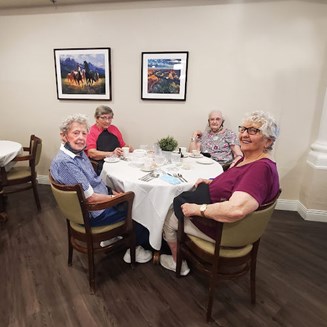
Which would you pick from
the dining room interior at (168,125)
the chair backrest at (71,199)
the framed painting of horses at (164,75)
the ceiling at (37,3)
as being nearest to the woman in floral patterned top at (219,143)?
the dining room interior at (168,125)

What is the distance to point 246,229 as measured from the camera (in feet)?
4.44

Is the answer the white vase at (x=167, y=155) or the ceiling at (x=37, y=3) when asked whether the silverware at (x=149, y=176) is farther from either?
the ceiling at (x=37, y=3)

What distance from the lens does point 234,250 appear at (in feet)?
4.90

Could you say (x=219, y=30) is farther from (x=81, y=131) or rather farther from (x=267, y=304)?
(x=267, y=304)

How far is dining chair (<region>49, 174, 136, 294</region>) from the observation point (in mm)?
1535

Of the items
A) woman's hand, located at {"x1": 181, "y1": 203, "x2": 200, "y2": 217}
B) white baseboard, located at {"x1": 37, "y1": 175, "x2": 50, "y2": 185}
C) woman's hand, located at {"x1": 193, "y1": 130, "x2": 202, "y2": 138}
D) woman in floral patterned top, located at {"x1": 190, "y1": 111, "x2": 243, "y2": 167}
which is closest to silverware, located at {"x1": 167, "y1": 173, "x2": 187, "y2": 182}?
woman's hand, located at {"x1": 181, "y1": 203, "x2": 200, "y2": 217}

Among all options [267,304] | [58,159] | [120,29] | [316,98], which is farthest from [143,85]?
[267,304]

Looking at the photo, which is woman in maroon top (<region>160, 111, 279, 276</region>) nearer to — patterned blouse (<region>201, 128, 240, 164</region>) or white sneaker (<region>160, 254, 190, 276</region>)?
white sneaker (<region>160, 254, 190, 276</region>)

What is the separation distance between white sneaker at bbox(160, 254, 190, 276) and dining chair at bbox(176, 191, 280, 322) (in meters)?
0.29

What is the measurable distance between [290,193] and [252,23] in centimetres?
223

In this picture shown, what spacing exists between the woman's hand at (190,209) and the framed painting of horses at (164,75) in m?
1.99

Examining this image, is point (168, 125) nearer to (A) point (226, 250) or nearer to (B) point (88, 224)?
(B) point (88, 224)

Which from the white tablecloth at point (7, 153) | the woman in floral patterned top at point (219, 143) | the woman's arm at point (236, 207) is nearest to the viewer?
the woman's arm at point (236, 207)

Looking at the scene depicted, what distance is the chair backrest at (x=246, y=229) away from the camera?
52.0 inches
